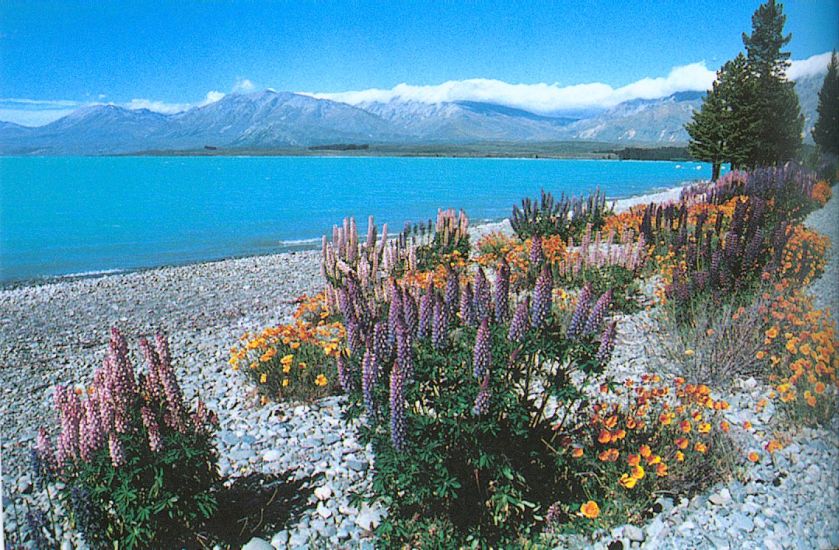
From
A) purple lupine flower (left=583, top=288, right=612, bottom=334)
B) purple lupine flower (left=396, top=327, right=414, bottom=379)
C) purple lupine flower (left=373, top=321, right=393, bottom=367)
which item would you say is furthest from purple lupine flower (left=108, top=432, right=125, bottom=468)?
purple lupine flower (left=583, top=288, right=612, bottom=334)

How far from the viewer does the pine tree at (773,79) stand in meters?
4.05

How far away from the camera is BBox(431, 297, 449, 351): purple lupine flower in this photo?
3.52 m

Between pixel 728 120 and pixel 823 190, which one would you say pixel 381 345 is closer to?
pixel 823 190

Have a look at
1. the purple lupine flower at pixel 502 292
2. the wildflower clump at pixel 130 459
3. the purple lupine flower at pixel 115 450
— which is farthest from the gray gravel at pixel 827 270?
the purple lupine flower at pixel 115 450

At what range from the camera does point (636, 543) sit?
145 inches

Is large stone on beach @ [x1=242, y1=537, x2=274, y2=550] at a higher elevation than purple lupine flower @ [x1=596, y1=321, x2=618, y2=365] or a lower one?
lower

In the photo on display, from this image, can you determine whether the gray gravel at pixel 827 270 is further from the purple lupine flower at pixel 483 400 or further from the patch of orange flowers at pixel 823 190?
the purple lupine flower at pixel 483 400

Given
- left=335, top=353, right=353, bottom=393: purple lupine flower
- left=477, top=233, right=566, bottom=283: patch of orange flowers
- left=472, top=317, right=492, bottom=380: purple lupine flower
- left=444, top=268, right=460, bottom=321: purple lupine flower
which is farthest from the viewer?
left=477, top=233, right=566, bottom=283: patch of orange flowers

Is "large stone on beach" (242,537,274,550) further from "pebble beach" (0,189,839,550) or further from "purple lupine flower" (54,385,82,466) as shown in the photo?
"purple lupine flower" (54,385,82,466)

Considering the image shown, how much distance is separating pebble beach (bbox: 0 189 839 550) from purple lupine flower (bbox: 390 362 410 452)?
1122mm

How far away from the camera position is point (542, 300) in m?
3.55

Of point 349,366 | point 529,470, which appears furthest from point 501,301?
point 529,470

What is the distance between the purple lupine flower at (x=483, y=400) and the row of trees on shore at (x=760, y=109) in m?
2.37

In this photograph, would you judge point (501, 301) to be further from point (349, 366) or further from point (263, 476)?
point (263, 476)
